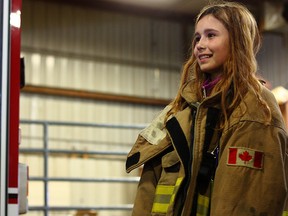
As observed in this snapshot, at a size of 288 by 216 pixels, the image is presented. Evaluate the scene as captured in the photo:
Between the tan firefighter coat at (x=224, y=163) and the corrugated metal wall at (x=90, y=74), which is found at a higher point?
the corrugated metal wall at (x=90, y=74)

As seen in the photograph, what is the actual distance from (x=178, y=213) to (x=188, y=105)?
0.54 m

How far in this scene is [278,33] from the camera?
41.8ft

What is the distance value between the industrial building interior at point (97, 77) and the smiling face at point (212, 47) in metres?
9.15

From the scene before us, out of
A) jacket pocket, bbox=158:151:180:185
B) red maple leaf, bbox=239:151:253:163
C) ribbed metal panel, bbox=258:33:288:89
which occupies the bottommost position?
jacket pocket, bbox=158:151:180:185

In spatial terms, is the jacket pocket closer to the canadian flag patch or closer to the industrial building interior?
the canadian flag patch

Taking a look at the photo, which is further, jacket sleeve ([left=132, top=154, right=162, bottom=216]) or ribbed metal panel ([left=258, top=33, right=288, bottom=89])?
ribbed metal panel ([left=258, top=33, right=288, bottom=89])

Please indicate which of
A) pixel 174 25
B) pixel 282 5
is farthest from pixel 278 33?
pixel 174 25

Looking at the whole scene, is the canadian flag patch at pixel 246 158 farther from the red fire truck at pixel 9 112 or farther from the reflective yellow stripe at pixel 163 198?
the red fire truck at pixel 9 112

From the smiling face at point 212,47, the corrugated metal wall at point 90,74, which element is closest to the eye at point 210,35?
the smiling face at point 212,47

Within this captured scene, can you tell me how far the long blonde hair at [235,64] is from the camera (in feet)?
8.91

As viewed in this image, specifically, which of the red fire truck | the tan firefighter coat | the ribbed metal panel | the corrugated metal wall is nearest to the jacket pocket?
the tan firefighter coat

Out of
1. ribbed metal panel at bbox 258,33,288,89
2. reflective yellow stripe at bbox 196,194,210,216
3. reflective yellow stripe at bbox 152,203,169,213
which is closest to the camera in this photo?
reflective yellow stripe at bbox 196,194,210,216

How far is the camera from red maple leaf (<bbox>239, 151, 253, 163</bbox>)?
8.39 feet

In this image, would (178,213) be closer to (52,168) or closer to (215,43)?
(215,43)
